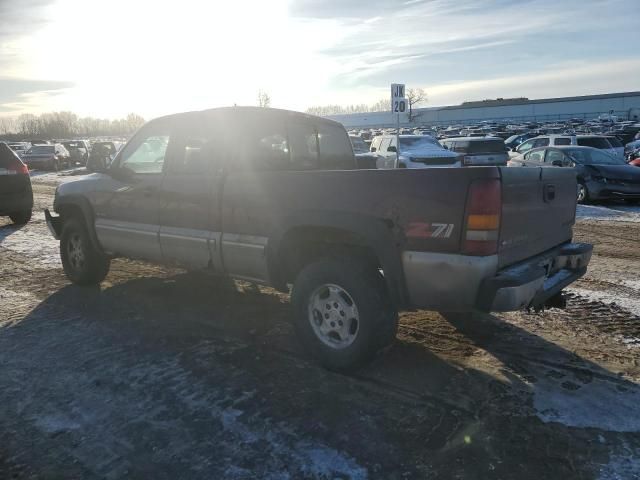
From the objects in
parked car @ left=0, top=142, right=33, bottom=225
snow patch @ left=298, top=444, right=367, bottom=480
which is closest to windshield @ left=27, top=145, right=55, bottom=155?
parked car @ left=0, top=142, right=33, bottom=225

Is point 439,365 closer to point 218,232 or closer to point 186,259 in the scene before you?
point 218,232

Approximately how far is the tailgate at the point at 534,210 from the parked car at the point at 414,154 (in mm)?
9925

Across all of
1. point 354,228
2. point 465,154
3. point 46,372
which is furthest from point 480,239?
point 465,154

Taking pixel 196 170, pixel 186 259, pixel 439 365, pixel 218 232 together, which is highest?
pixel 196 170

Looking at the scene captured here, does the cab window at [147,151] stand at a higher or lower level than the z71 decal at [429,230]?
higher

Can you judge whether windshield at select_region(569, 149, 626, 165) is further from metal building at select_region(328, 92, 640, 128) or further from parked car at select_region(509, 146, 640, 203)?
metal building at select_region(328, 92, 640, 128)

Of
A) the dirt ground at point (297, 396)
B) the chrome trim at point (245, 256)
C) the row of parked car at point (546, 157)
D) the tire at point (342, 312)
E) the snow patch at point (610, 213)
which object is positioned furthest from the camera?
the row of parked car at point (546, 157)

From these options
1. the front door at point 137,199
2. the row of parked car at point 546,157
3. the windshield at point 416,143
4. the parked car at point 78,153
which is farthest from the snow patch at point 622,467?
the parked car at point 78,153

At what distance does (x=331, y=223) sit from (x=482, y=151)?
48.7ft

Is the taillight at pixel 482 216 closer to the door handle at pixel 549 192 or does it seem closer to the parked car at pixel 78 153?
the door handle at pixel 549 192

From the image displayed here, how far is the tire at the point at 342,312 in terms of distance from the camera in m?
3.51

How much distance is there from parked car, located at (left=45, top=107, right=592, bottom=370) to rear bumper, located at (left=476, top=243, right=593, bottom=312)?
0.5 inches

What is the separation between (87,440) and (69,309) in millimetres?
2690

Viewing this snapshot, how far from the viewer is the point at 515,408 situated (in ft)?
10.4
